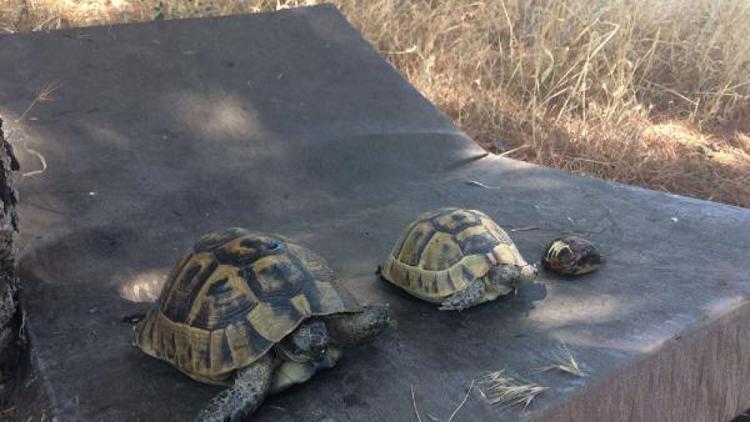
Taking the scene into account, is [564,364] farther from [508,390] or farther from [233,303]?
[233,303]

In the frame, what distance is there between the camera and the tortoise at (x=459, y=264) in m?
2.69

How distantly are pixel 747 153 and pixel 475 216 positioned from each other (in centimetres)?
386

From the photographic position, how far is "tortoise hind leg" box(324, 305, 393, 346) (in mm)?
2391

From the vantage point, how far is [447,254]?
Answer: 2.71 m

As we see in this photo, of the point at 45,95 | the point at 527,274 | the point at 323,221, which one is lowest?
the point at 323,221

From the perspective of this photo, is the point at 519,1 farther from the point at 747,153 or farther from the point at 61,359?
the point at 61,359

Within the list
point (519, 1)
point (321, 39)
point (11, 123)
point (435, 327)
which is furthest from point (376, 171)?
point (519, 1)

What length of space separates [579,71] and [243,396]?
4.64 m

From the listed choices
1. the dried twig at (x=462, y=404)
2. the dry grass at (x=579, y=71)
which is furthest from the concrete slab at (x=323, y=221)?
the dry grass at (x=579, y=71)

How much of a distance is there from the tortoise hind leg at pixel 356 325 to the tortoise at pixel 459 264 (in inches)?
13.7

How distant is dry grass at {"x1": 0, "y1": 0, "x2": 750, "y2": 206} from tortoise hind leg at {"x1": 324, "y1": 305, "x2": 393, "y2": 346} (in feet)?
10.2

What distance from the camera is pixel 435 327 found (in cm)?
268

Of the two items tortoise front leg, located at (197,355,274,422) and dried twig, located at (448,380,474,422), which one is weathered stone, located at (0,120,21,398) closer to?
tortoise front leg, located at (197,355,274,422)

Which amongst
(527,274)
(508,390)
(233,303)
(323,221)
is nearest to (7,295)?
(233,303)
